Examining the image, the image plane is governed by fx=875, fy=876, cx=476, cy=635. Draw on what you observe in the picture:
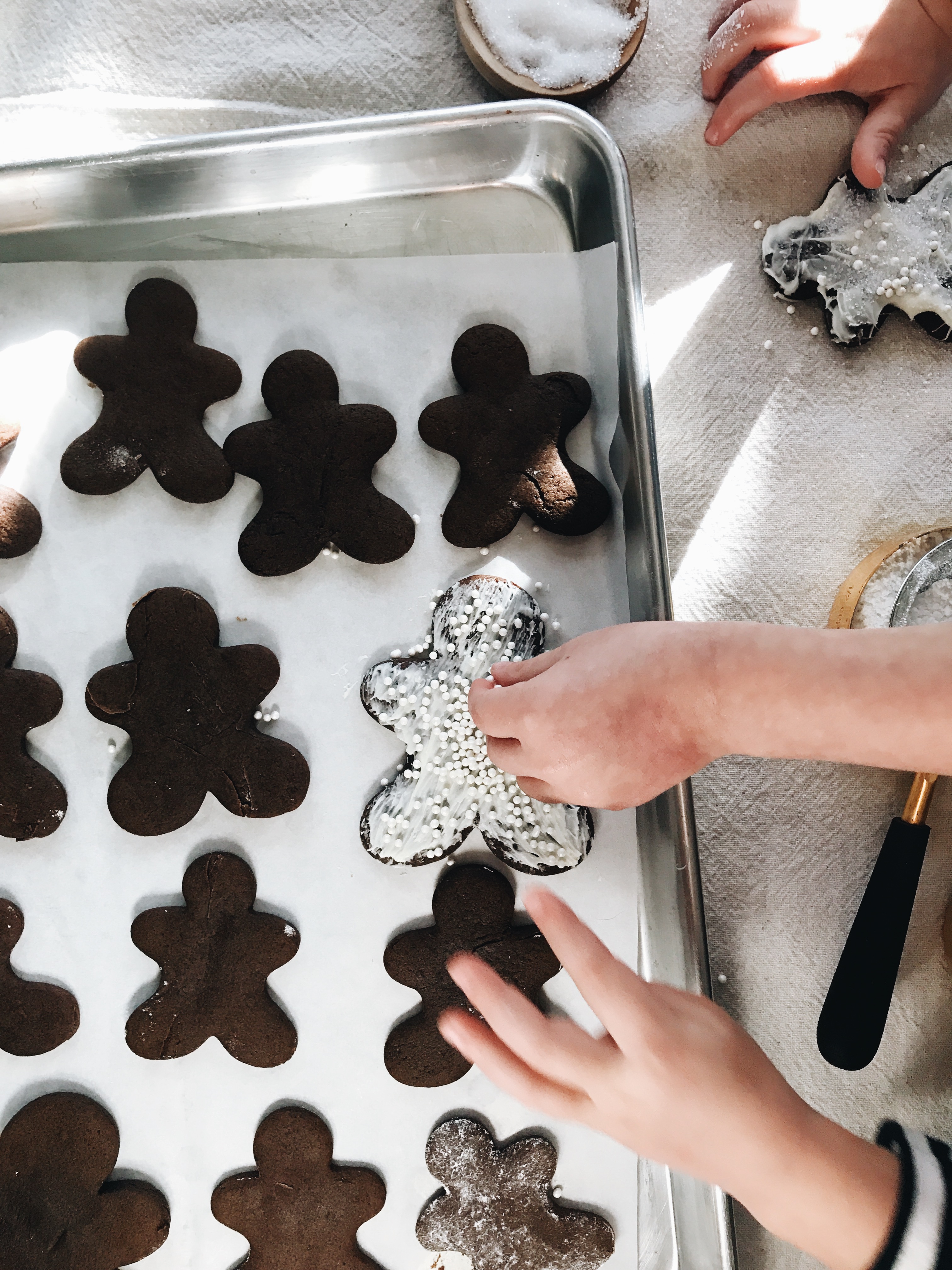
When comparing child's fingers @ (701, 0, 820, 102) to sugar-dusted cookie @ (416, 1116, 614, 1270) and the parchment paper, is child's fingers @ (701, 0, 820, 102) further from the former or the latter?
sugar-dusted cookie @ (416, 1116, 614, 1270)

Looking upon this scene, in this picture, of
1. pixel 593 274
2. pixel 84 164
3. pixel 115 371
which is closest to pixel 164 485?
pixel 115 371

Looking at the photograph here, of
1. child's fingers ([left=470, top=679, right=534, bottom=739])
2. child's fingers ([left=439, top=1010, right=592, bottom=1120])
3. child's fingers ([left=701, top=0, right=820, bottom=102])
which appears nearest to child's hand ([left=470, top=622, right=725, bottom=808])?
child's fingers ([left=470, top=679, right=534, bottom=739])

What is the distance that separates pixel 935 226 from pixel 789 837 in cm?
71

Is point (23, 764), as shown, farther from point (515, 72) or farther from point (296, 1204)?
point (515, 72)

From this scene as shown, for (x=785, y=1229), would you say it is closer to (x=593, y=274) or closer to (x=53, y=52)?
(x=593, y=274)

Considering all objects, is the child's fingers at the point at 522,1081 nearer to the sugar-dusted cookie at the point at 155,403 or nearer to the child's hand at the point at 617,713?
the child's hand at the point at 617,713

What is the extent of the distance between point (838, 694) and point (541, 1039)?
32cm

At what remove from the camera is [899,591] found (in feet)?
3.08

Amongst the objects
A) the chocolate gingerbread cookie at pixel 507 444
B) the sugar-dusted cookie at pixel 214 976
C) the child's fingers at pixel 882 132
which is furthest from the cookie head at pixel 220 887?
the child's fingers at pixel 882 132

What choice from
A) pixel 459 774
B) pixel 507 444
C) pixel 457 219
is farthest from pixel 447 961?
pixel 457 219

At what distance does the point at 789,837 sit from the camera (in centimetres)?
99

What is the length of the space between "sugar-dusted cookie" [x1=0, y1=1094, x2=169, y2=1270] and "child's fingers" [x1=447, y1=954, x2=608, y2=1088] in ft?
1.61

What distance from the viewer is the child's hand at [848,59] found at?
0.96 metres

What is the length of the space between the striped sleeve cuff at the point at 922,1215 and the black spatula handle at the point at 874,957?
8.8 inches
